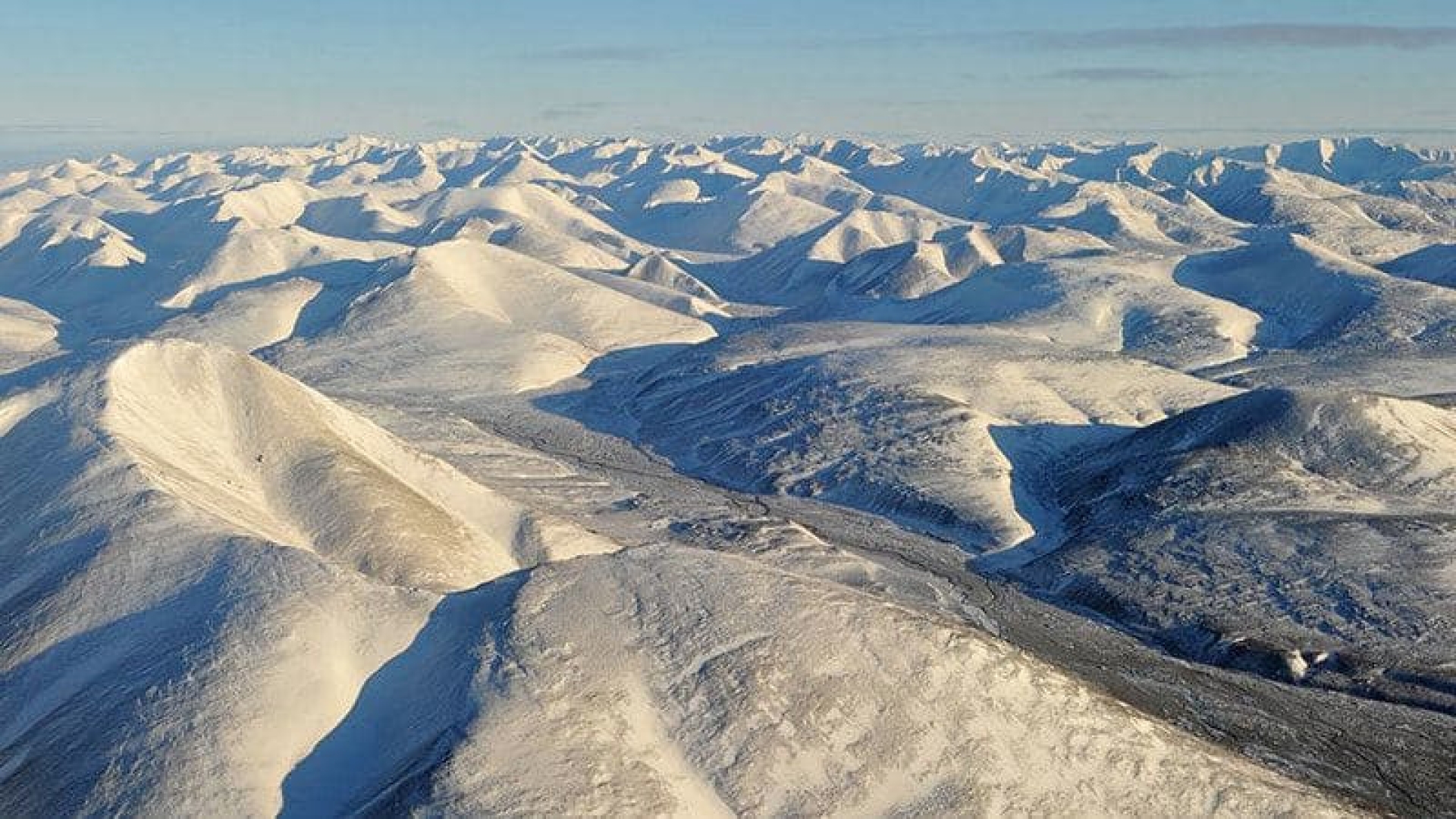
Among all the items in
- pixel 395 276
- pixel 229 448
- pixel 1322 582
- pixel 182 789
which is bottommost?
pixel 395 276

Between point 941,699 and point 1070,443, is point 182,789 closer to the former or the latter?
point 941,699

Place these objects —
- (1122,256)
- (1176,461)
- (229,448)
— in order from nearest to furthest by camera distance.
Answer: (229,448), (1176,461), (1122,256)

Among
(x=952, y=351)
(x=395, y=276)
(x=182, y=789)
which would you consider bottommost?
(x=395, y=276)

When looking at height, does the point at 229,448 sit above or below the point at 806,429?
above

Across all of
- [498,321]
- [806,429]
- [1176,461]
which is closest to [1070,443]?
[1176,461]

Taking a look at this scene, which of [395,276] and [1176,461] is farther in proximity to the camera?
[395,276]

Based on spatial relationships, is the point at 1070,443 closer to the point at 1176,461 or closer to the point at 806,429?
the point at 1176,461

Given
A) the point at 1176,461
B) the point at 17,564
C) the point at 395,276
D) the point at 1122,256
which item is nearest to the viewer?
the point at 17,564

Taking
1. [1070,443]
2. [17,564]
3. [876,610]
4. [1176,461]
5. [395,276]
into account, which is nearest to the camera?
[876,610]

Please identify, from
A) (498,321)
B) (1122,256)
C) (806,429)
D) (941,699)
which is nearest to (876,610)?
(941,699)
